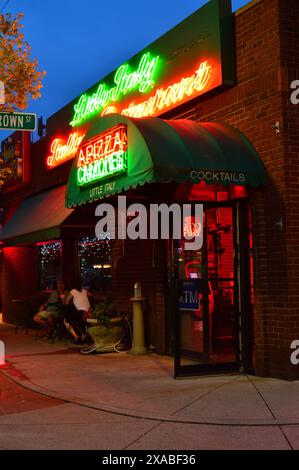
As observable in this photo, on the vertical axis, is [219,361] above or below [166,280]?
below

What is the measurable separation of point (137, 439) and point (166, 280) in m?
5.37

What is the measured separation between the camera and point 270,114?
8.27 metres

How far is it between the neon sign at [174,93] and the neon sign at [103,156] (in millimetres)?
1508

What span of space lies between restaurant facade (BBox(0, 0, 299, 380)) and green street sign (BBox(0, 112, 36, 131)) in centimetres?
110

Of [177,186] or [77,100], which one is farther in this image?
[77,100]

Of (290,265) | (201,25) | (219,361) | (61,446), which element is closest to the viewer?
(61,446)

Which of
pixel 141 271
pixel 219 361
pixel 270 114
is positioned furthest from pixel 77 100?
pixel 219 361

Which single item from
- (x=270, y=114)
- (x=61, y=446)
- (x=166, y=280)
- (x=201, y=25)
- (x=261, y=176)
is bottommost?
(x=61, y=446)

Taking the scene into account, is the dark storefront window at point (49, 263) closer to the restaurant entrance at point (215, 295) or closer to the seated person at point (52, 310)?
the seated person at point (52, 310)

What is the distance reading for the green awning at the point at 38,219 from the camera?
1311 centimetres

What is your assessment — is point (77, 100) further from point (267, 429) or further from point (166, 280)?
point (267, 429)

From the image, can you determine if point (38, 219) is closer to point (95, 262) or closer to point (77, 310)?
point (95, 262)

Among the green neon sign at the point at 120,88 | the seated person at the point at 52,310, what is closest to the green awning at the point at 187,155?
the green neon sign at the point at 120,88

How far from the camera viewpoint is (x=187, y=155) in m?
7.91
